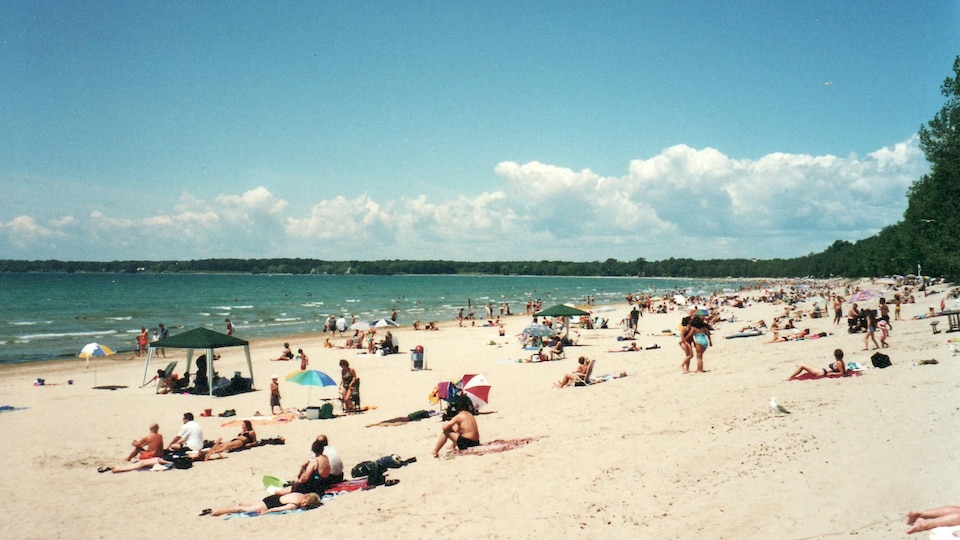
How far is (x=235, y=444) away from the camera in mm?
11500

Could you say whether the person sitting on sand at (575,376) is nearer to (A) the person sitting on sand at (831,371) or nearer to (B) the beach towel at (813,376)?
(A) the person sitting on sand at (831,371)

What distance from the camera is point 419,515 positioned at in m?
7.25

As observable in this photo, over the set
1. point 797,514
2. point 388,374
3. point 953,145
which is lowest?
point 388,374

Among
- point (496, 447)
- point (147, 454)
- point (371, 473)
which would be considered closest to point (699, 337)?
point (496, 447)

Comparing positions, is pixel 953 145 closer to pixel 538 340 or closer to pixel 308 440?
pixel 538 340

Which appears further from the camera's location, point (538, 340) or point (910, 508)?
point (538, 340)

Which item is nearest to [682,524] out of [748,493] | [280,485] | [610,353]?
[748,493]

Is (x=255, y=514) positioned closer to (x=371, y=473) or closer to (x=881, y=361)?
(x=371, y=473)

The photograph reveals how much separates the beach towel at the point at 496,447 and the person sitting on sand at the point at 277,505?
267 cm

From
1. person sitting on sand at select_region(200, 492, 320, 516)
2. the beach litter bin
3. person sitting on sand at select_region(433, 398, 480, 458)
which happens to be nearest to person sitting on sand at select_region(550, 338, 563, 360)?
the beach litter bin

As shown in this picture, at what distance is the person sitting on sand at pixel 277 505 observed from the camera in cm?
804

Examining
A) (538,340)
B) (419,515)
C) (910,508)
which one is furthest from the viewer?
(538,340)

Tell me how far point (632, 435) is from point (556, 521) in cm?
354

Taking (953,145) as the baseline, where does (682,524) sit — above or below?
below
